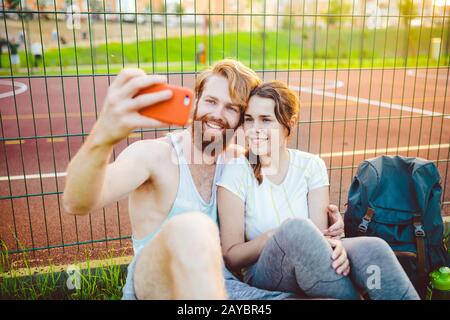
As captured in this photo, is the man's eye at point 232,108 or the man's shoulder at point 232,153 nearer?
the man's eye at point 232,108

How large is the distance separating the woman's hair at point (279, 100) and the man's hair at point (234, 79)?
0.20 feet

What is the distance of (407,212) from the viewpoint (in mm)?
2424

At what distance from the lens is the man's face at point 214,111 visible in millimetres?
2033

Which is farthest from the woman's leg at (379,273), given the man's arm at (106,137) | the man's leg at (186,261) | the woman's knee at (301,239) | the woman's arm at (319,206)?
the man's arm at (106,137)

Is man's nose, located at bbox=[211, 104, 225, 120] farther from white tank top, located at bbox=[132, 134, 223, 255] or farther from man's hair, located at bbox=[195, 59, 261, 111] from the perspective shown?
white tank top, located at bbox=[132, 134, 223, 255]

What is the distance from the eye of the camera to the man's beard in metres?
2.03

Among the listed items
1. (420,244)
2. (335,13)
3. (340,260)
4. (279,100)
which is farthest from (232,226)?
(335,13)

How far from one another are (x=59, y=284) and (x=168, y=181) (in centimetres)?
139

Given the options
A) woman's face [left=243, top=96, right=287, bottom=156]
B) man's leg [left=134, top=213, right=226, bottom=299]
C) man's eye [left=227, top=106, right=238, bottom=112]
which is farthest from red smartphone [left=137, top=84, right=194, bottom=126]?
woman's face [left=243, top=96, right=287, bottom=156]

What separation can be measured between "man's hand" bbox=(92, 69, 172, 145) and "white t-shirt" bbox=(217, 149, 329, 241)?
33.3 inches

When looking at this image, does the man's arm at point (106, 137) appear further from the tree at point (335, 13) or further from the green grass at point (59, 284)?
the tree at point (335, 13)

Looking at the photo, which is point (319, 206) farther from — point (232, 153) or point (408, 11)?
point (408, 11)
